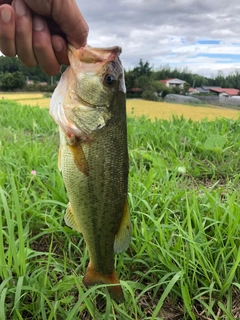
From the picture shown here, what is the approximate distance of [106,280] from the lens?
3.75ft

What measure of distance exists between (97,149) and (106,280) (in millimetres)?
472

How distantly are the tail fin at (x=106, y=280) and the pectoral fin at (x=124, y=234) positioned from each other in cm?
11

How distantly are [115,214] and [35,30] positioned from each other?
0.78m

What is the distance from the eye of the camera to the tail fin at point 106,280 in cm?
114

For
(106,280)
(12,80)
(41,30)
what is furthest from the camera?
(12,80)

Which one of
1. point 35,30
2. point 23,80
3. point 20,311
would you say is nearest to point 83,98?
point 35,30

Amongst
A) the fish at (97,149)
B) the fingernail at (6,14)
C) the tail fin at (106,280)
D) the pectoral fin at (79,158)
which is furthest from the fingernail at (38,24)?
the tail fin at (106,280)

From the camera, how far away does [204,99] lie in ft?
17.0

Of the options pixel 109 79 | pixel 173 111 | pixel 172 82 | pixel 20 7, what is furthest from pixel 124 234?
pixel 172 82

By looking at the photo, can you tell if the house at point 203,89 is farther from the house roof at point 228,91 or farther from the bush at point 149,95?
the bush at point 149,95

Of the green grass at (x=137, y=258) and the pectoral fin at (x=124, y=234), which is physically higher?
the pectoral fin at (x=124, y=234)

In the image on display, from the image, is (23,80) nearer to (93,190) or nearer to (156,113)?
(156,113)

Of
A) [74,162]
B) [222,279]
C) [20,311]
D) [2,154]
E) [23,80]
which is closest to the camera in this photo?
[74,162]

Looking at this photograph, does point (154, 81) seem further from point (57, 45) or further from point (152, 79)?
point (57, 45)
